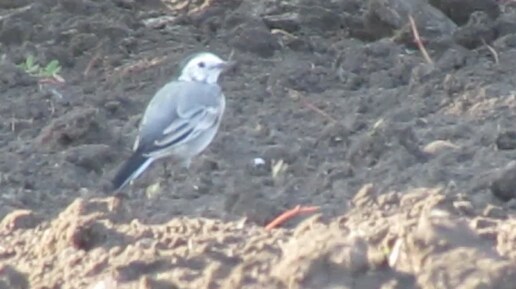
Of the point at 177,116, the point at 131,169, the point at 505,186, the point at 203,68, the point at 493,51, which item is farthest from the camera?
the point at 493,51

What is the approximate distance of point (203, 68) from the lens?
9.66m

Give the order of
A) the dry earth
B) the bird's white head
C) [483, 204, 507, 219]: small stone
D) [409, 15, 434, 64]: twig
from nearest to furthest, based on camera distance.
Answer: the dry earth, [483, 204, 507, 219]: small stone, the bird's white head, [409, 15, 434, 64]: twig

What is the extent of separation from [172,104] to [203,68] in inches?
16.6

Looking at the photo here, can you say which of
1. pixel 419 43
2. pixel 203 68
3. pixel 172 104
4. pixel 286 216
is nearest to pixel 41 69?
pixel 203 68

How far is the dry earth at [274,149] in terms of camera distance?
264 inches

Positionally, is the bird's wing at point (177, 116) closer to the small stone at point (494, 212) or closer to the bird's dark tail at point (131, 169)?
the bird's dark tail at point (131, 169)

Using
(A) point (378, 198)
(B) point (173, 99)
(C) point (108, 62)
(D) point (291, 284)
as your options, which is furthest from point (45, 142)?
(D) point (291, 284)

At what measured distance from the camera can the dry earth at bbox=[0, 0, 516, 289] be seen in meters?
6.71

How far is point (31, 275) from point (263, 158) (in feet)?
6.18

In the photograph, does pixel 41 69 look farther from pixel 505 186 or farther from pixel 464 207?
pixel 464 207

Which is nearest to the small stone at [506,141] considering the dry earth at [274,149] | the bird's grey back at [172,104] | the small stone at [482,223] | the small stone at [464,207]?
the dry earth at [274,149]

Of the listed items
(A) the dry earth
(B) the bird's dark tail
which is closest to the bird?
(B) the bird's dark tail

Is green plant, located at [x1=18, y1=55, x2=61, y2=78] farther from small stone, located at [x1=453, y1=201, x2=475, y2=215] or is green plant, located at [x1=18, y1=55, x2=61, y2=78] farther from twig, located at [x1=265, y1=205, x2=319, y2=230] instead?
small stone, located at [x1=453, y1=201, x2=475, y2=215]

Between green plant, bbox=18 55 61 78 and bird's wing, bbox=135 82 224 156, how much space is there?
1091 millimetres
